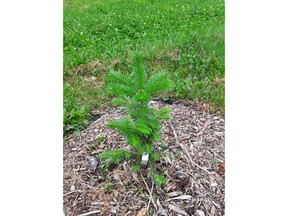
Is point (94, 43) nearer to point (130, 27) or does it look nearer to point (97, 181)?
point (130, 27)

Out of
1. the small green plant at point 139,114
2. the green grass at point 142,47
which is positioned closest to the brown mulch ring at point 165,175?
the small green plant at point 139,114

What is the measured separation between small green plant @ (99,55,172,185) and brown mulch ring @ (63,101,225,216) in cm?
9

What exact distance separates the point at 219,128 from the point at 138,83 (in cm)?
65

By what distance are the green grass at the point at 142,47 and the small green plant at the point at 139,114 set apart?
48 centimetres

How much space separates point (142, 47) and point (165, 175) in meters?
0.87

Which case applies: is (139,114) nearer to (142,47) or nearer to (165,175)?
(165,175)

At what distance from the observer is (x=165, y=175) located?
189 centimetres

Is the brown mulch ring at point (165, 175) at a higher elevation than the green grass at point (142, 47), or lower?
lower

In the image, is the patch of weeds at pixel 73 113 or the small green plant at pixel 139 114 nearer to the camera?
the small green plant at pixel 139 114

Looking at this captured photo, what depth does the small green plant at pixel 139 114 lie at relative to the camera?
68.3 inches

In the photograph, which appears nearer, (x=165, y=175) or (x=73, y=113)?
(x=165, y=175)

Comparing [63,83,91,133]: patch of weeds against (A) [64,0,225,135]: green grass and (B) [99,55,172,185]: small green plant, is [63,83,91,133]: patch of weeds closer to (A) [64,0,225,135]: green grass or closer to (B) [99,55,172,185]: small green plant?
(A) [64,0,225,135]: green grass

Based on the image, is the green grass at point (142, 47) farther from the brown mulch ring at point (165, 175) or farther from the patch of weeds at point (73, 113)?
the brown mulch ring at point (165, 175)

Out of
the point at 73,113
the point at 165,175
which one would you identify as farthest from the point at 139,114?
the point at 73,113
